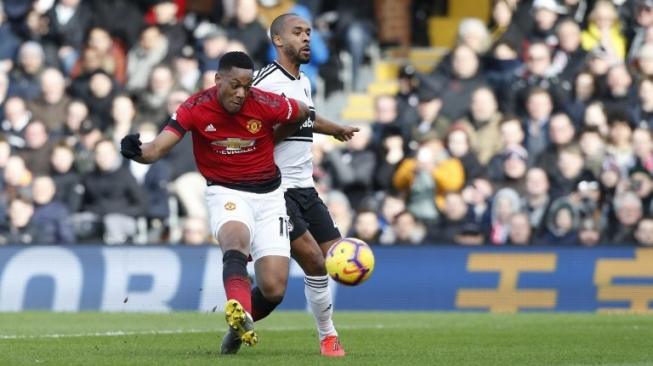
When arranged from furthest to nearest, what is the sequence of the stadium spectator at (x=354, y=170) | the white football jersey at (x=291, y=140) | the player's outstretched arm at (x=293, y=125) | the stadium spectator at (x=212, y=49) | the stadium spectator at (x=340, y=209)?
the stadium spectator at (x=212, y=49)
the stadium spectator at (x=354, y=170)
the stadium spectator at (x=340, y=209)
the white football jersey at (x=291, y=140)
the player's outstretched arm at (x=293, y=125)

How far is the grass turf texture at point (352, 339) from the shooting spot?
37.6ft

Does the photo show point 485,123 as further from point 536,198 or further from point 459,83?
point 536,198

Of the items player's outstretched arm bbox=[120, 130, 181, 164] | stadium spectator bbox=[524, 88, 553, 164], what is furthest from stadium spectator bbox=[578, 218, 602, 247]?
player's outstretched arm bbox=[120, 130, 181, 164]

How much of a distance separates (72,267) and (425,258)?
161 inches

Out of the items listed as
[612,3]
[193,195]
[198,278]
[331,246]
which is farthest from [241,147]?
Answer: [612,3]

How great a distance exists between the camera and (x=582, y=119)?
70.5 ft

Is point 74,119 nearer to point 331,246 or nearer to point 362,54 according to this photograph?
point 362,54

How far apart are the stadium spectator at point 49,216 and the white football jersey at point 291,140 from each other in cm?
791

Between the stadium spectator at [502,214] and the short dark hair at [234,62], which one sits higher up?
the short dark hair at [234,62]

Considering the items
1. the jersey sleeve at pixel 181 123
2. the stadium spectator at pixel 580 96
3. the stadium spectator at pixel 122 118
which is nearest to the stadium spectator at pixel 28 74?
the stadium spectator at pixel 122 118

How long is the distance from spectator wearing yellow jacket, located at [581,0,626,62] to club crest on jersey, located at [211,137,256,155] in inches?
461

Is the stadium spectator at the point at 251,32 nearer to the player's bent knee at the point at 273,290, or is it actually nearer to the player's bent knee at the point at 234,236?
the player's bent knee at the point at 273,290

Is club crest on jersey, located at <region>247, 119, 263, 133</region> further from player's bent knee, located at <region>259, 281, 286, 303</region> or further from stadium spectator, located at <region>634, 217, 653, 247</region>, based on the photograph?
stadium spectator, located at <region>634, 217, 653, 247</region>

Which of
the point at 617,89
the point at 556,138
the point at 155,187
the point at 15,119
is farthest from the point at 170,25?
the point at 617,89
